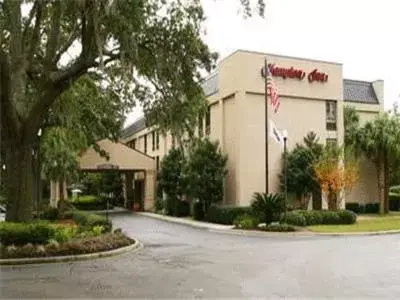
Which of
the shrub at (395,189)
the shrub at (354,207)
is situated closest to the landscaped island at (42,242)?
the shrub at (354,207)

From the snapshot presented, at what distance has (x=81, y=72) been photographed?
16.1 m

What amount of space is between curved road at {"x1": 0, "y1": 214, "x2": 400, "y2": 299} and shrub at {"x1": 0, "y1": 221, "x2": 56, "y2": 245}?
1.59 metres

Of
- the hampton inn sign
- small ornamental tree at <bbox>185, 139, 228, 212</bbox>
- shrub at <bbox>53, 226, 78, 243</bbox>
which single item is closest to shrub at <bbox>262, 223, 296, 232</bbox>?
small ornamental tree at <bbox>185, 139, 228, 212</bbox>

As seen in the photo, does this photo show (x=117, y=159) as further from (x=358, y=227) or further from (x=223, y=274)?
(x=223, y=274)

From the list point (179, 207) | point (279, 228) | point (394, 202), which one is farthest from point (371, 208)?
point (279, 228)

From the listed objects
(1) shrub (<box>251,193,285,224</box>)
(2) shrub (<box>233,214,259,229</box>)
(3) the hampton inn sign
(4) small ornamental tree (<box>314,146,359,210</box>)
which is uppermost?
(3) the hampton inn sign

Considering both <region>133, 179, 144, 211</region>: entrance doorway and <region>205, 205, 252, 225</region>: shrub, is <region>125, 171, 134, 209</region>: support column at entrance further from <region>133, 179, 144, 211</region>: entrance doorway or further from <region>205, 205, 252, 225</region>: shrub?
<region>205, 205, 252, 225</region>: shrub

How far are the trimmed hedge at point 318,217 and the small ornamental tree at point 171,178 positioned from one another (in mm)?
12416

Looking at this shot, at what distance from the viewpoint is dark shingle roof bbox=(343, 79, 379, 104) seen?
4259 centimetres

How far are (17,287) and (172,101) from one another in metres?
8.52

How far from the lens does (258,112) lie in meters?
33.4

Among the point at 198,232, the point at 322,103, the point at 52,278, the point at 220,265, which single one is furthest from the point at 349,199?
the point at 52,278

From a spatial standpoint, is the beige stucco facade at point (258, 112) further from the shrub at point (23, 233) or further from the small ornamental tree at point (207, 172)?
the shrub at point (23, 233)

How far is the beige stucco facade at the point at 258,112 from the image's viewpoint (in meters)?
32.9
